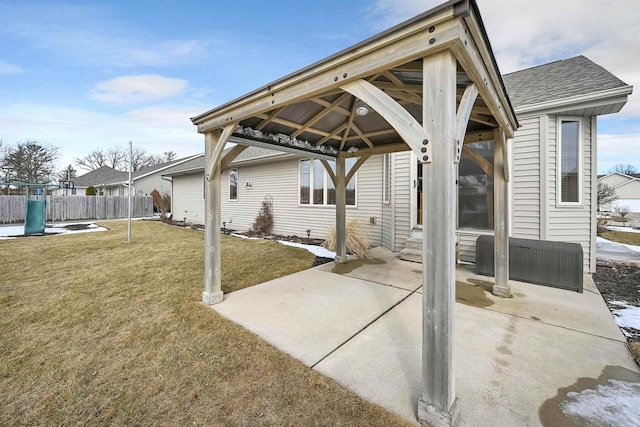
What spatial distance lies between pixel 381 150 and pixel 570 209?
376 centimetres

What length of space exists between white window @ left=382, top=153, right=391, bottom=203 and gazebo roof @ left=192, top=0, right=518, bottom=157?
168cm

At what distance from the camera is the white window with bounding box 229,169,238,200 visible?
11.5 m

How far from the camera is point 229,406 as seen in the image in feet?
5.78

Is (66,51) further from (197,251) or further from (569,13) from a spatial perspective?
(569,13)

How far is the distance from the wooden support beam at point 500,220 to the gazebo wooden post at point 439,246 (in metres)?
2.61

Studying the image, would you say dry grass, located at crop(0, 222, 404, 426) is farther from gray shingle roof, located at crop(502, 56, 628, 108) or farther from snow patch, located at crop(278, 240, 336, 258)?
gray shingle roof, located at crop(502, 56, 628, 108)

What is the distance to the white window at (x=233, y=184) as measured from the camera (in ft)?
37.7

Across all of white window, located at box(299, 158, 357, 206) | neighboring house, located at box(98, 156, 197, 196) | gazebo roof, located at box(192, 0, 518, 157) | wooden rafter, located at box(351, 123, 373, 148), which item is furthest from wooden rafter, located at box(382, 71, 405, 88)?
neighboring house, located at box(98, 156, 197, 196)

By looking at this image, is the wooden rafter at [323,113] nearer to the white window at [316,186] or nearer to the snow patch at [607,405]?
the snow patch at [607,405]

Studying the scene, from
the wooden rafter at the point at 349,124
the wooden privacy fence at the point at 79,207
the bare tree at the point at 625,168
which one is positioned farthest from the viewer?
the bare tree at the point at 625,168

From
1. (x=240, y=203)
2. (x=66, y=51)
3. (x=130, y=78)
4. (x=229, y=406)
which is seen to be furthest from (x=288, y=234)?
(x=130, y=78)

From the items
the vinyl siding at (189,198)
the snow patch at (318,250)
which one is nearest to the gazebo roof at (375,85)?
the snow patch at (318,250)

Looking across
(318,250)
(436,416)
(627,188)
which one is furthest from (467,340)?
(627,188)

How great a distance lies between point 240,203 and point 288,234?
10.4 ft
